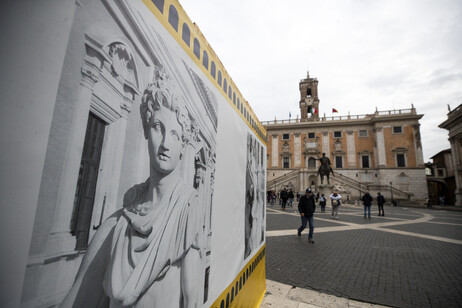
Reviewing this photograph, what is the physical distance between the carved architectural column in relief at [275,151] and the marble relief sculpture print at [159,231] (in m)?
38.1

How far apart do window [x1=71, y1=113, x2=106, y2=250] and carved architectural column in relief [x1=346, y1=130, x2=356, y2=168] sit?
130 ft

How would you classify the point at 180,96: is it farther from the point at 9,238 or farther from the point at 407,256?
the point at 407,256

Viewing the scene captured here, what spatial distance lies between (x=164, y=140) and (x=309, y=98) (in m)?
48.1

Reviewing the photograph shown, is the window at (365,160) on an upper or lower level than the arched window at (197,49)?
upper

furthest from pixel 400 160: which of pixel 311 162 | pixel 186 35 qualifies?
pixel 186 35

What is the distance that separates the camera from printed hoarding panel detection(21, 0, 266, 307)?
709 millimetres

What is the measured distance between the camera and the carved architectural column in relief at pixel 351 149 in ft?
116

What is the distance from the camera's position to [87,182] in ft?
2.65

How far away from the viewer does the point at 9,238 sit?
557mm

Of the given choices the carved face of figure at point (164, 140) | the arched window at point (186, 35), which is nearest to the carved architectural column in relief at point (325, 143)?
the arched window at point (186, 35)

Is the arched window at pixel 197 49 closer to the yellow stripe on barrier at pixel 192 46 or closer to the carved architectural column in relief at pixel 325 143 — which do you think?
the yellow stripe on barrier at pixel 192 46

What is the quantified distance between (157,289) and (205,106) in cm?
118

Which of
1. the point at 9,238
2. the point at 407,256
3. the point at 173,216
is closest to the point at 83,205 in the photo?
the point at 9,238

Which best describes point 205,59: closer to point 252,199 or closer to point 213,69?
point 213,69
